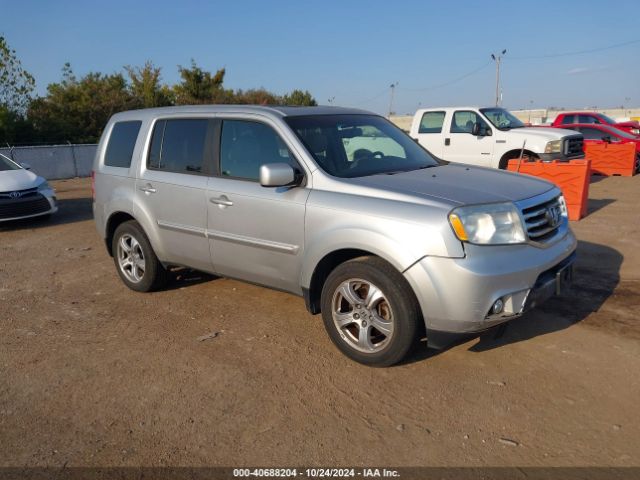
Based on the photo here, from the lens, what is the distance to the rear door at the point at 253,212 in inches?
167

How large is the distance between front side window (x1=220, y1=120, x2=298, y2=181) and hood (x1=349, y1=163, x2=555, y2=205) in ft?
→ 2.45

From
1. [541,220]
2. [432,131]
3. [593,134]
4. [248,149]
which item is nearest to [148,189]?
[248,149]

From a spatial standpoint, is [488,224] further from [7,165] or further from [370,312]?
[7,165]

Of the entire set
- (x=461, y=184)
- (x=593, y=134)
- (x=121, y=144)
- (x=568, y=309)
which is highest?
Result: (x=121, y=144)

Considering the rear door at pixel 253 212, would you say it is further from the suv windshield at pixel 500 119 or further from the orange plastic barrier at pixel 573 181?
the suv windshield at pixel 500 119

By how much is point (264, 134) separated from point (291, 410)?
2.22m

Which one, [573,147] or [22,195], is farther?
[573,147]

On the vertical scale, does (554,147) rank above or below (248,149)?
below

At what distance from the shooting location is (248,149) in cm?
468

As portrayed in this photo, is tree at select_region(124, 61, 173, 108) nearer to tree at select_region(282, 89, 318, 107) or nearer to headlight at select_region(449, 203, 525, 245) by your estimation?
tree at select_region(282, 89, 318, 107)

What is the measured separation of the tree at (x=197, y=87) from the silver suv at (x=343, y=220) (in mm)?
32561

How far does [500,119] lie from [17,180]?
10.0 meters

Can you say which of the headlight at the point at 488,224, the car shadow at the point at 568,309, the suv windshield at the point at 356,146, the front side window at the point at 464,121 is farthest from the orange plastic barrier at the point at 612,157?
the headlight at the point at 488,224

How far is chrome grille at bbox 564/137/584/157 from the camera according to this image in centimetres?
1188
